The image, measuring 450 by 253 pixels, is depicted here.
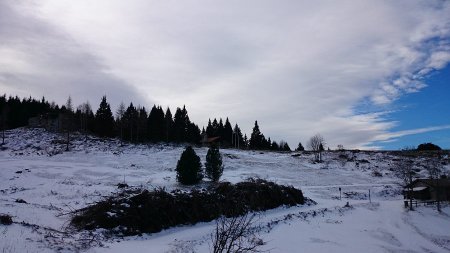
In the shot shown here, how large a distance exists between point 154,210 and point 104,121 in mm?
70562

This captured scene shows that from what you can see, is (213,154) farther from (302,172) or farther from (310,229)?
(302,172)

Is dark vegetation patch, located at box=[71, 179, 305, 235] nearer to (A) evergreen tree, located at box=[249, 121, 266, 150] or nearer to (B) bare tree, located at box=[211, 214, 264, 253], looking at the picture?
(B) bare tree, located at box=[211, 214, 264, 253]

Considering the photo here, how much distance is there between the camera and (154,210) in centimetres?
1997

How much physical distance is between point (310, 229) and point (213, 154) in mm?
16674

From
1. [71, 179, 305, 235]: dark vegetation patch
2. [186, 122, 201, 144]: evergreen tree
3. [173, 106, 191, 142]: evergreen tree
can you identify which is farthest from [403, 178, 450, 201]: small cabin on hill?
[186, 122, 201, 144]: evergreen tree

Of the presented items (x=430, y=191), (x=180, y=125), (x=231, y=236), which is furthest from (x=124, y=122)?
(x=231, y=236)

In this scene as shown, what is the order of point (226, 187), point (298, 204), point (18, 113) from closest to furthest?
point (226, 187) < point (298, 204) < point (18, 113)

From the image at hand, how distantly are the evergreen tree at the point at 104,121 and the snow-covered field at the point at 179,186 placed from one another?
1467 centimetres

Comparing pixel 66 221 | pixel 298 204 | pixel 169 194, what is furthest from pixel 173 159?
pixel 66 221

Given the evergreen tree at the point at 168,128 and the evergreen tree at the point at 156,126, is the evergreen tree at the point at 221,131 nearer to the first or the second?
the evergreen tree at the point at 168,128

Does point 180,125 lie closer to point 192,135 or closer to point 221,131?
point 192,135

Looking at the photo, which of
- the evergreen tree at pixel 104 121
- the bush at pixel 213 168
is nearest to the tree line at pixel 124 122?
the evergreen tree at pixel 104 121

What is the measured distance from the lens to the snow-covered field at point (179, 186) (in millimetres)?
15273

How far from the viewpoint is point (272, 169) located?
2315 inches
